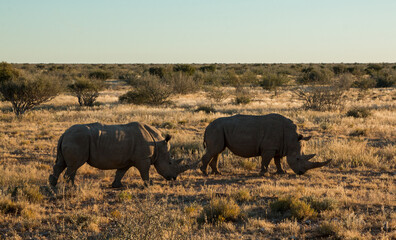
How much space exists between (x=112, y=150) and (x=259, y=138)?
153 inches

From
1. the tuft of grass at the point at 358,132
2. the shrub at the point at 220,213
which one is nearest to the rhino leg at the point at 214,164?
the shrub at the point at 220,213

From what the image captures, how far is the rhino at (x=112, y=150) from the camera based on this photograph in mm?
7977

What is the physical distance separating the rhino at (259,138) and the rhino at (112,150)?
1587mm

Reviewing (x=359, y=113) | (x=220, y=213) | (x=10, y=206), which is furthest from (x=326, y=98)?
(x=10, y=206)

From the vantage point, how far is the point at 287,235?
579 centimetres

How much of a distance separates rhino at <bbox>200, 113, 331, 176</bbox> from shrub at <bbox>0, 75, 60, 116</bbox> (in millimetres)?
16870

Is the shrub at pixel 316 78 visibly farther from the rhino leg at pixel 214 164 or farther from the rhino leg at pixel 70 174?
the rhino leg at pixel 70 174

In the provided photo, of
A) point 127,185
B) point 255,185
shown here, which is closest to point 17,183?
point 127,185

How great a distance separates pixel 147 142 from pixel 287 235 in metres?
3.99

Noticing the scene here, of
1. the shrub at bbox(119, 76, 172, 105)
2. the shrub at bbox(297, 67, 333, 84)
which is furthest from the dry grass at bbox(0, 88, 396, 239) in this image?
the shrub at bbox(119, 76, 172, 105)

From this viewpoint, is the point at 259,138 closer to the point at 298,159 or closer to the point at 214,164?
the point at 298,159

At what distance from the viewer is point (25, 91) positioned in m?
22.9

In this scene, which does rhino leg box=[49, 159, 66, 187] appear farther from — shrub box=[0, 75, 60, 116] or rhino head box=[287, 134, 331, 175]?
shrub box=[0, 75, 60, 116]

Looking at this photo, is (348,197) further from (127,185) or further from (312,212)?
(127,185)
